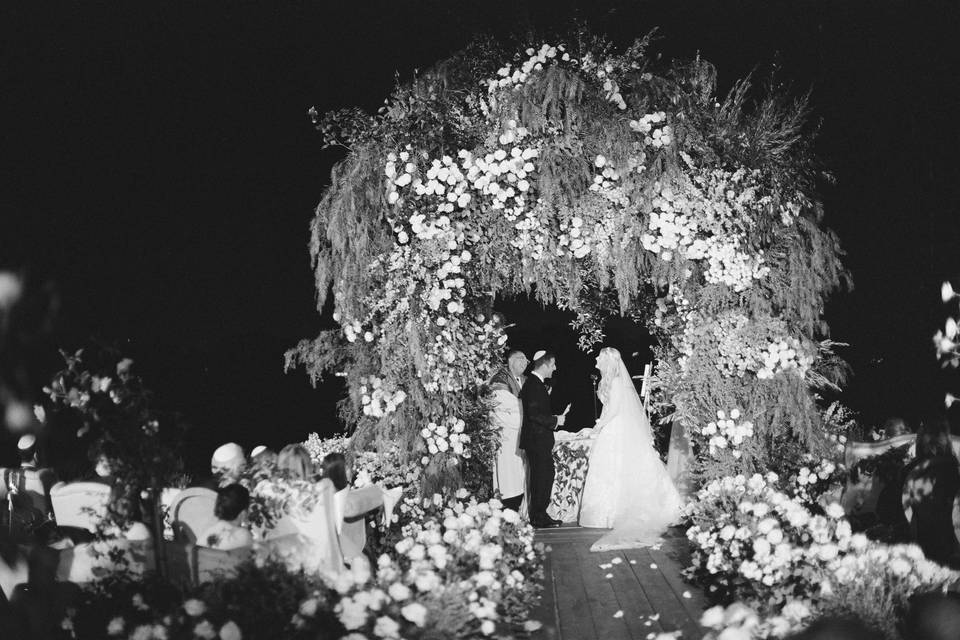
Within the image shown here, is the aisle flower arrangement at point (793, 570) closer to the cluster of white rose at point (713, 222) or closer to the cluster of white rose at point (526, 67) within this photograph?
the cluster of white rose at point (713, 222)

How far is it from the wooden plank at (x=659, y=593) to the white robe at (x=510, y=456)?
2.20 metres

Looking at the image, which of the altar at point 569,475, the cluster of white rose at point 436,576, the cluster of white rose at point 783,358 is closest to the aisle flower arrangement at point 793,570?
the cluster of white rose at point 783,358

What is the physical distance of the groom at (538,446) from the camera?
7.65 meters

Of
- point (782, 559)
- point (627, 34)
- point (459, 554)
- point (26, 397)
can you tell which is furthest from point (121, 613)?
point (627, 34)

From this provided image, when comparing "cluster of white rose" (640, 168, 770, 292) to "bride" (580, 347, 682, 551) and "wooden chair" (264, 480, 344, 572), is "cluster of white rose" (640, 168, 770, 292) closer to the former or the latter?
"bride" (580, 347, 682, 551)

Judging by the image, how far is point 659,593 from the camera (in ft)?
17.3

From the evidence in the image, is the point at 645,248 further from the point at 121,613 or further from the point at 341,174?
the point at 121,613

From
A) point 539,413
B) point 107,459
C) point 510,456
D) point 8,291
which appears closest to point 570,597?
point 539,413

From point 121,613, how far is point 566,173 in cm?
438

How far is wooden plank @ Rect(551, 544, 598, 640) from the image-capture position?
462cm

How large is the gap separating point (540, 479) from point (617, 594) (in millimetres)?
2488

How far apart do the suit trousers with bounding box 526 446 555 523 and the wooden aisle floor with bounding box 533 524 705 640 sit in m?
0.70

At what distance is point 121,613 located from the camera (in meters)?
3.55

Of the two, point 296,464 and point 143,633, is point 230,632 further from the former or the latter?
point 296,464
